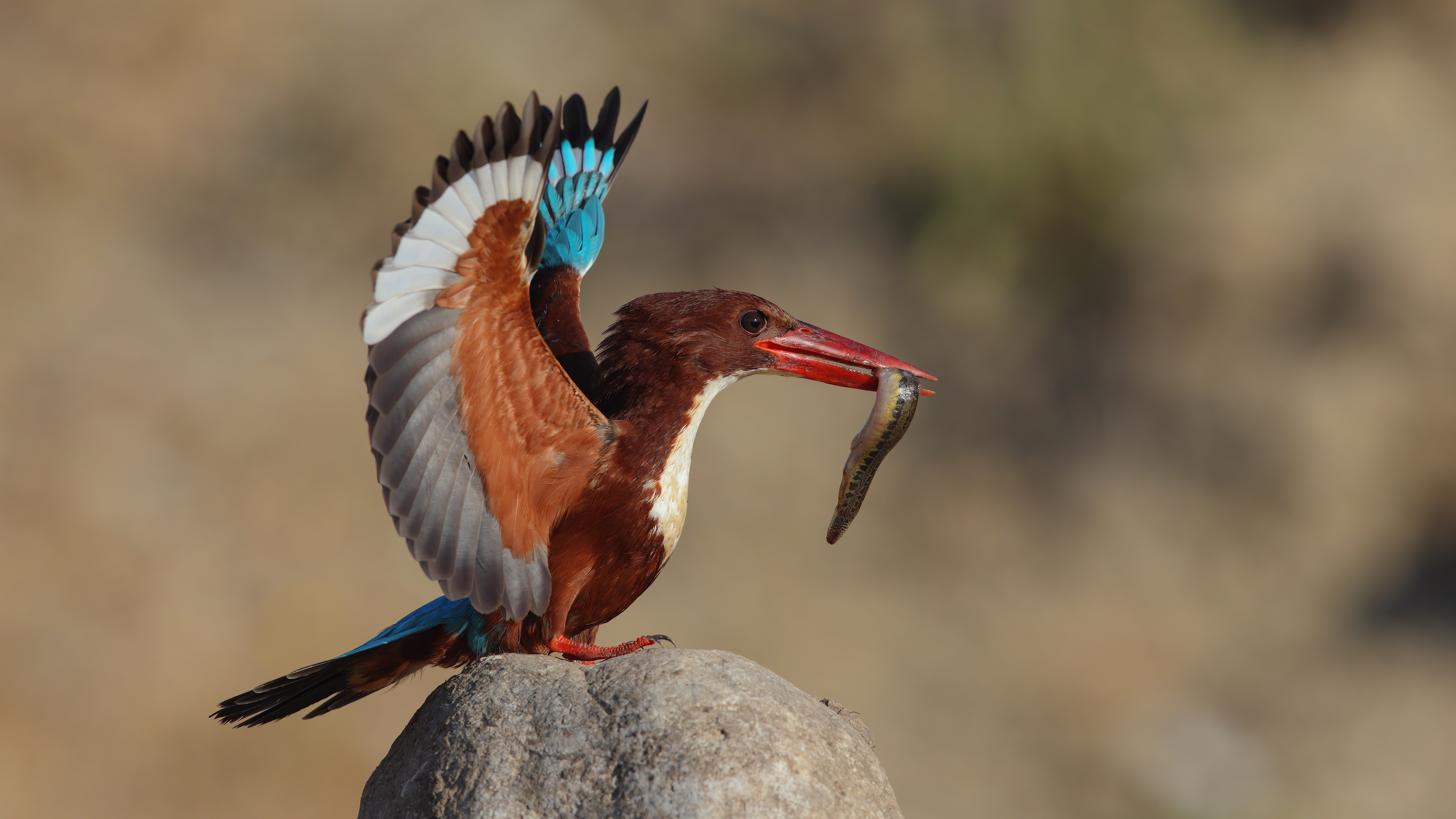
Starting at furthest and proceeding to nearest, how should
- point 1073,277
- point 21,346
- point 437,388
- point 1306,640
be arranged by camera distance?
point 1073,277 < point 1306,640 < point 21,346 < point 437,388

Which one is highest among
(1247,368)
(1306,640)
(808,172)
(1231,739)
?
(808,172)

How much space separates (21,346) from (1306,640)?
37.4 ft

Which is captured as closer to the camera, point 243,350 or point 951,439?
point 243,350

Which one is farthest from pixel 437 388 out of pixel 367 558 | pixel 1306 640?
pixel 1306 640

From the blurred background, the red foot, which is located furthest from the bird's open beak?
the blurred background

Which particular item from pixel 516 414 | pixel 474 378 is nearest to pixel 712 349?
pixel 516 414

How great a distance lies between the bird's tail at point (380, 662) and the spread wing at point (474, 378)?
1.36ft

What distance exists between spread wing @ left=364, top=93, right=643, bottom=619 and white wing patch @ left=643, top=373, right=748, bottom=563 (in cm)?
35

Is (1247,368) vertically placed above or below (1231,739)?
above

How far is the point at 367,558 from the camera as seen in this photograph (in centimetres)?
932

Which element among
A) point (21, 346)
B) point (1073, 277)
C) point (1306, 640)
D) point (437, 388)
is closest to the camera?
point (437, 388)

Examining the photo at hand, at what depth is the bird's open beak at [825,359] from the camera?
12.4ft

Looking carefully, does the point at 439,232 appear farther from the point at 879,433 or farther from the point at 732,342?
the point at 879,433

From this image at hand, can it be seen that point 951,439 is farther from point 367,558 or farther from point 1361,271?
point 367,558
